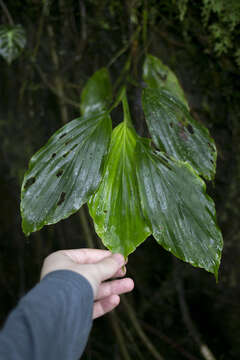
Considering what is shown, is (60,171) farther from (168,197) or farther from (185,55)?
(185,55)

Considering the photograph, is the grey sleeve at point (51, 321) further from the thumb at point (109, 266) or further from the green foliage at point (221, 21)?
the green foliage at point (221, 21)

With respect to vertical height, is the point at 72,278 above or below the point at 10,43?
below

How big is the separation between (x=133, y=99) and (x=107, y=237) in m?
0.54

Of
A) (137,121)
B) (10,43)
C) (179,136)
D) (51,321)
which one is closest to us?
(51,321)

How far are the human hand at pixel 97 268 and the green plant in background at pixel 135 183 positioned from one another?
0.04m

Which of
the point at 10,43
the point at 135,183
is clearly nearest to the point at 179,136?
the point at 135,183

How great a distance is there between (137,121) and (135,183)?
29cm

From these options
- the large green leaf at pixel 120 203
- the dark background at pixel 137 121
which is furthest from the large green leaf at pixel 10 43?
the large green leaf at pixel 120 203

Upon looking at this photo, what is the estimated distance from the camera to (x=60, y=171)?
24.0 inches

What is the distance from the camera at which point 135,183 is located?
602 mm

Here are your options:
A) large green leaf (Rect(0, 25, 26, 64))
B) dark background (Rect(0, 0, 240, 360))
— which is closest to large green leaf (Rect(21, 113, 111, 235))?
dark background (Rect(0, 0, 240, 360))

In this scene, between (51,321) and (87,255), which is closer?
(51,321)

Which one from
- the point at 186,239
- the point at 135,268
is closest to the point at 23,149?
the point at 135,268

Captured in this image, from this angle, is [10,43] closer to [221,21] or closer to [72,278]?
[221,21]
